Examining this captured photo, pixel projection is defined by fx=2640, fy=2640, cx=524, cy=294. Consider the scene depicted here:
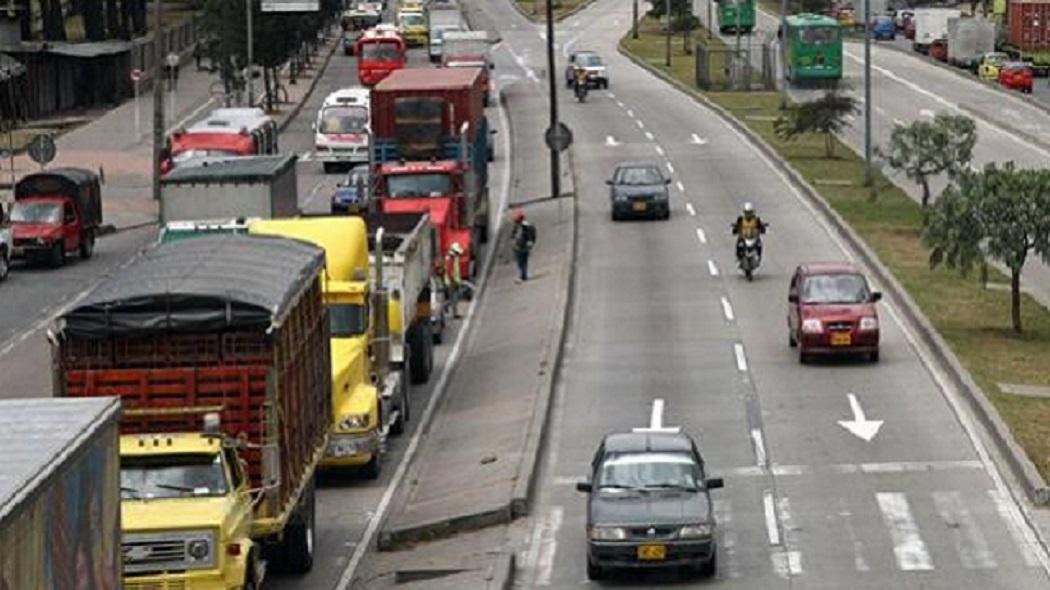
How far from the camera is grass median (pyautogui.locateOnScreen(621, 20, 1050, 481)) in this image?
39719 mm

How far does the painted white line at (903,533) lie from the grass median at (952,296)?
2159mm

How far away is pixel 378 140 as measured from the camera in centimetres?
5966

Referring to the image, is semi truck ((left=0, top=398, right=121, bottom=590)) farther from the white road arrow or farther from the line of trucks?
the white road arrow

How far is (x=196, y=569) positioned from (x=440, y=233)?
1160 inches

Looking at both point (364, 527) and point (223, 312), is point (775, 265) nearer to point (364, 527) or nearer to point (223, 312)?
point (364, 527)

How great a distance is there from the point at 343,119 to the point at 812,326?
39366 millimetres

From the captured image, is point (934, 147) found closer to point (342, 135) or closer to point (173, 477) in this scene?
point (342, 135)

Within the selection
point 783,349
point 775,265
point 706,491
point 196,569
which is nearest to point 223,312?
point 196,569

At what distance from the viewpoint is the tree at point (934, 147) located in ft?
216

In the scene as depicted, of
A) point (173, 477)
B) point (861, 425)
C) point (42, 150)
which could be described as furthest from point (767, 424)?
point (42, 150)

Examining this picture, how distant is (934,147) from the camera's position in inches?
2596

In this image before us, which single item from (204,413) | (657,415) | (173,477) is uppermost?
(204,413)

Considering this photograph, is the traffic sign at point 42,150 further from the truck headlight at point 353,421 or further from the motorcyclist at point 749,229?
the truck headlight at point 353,421

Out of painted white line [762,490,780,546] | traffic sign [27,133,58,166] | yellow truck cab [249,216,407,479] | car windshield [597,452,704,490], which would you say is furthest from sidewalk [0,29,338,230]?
car windshield [597,452,704,490]
